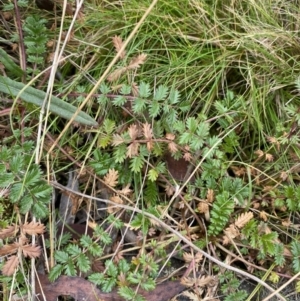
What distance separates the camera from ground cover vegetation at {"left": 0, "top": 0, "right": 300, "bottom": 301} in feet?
4.55

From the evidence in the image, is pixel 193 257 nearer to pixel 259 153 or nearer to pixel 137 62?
pixel 259 153

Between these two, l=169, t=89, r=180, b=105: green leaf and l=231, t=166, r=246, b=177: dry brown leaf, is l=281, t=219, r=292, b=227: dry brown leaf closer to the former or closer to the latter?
l=231, t=166, r=246, b=177: dry brown leaf

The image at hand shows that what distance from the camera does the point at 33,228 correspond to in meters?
1.34

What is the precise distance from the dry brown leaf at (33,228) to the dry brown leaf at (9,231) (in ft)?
0.07

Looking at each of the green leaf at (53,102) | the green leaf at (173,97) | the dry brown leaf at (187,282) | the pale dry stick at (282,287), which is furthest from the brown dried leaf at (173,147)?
the pale dry stick at (282,287)

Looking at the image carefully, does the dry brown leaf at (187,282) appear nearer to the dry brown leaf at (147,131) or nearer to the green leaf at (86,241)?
the green leaf at (86,241)

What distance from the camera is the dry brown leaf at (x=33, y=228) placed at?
Result: 4.38 feet

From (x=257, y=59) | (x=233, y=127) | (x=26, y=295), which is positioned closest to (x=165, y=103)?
(x=233, y=127)

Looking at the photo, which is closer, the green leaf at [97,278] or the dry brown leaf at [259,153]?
the green leaf at [97,278]

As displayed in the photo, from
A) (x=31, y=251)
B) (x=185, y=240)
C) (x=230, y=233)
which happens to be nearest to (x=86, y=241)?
(x=31, y=251)

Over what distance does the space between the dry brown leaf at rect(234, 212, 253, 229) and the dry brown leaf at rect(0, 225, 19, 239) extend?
0.55 meters

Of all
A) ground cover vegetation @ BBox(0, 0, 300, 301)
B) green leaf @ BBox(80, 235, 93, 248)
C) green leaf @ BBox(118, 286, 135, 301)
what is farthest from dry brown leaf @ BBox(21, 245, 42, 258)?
green leaf @ BBox(118, 286, 135, 301)

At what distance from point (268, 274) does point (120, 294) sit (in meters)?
0.39

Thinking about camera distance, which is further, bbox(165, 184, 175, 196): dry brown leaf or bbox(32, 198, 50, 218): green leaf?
bbox(165, 184, 175, 196): dry brown leaf
